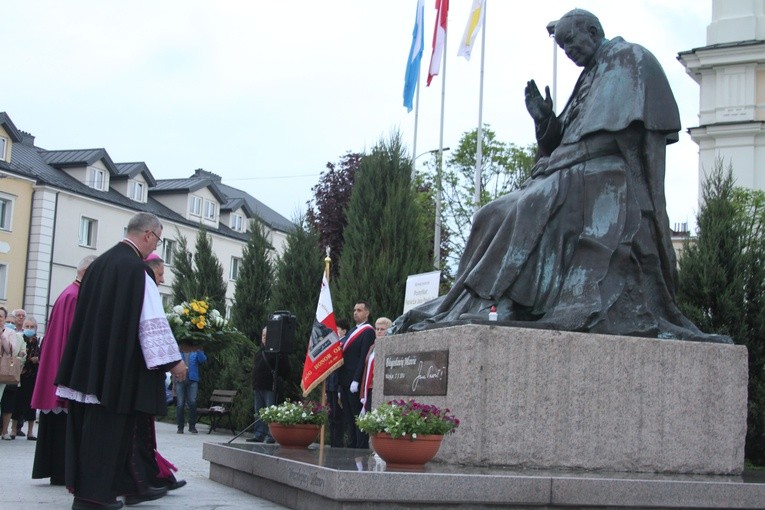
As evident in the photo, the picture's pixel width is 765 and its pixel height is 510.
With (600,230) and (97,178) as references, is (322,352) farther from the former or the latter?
(97,178)

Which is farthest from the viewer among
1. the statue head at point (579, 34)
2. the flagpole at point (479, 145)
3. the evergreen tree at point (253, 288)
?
the flagpole at point (479, 145)

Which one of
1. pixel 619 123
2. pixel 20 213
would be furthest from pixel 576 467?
pixel 20 213

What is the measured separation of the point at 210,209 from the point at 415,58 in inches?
1115

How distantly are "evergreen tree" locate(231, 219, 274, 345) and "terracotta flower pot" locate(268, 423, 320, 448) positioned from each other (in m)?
14.0

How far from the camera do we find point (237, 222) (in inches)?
2343

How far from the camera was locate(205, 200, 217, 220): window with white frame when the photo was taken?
55594 mm

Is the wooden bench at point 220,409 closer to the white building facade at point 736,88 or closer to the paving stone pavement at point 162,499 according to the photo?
the paving stone pavement at point 162,499

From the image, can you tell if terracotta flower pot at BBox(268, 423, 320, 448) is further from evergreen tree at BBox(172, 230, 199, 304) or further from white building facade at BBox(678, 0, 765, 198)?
white building facade at BBox(678, 0, 765, 198)

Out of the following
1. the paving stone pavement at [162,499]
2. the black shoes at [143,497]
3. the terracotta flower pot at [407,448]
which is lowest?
the paving stone pavement at [162,499]

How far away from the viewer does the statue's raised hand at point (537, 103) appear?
29.3 ft

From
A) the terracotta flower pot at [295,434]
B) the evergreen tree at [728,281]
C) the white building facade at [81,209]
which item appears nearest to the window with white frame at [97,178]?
the white building facade at [81,209]

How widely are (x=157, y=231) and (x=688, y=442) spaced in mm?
4162

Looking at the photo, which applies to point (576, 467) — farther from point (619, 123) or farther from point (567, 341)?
point (619, 123)

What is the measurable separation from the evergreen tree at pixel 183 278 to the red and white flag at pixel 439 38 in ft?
27.2
